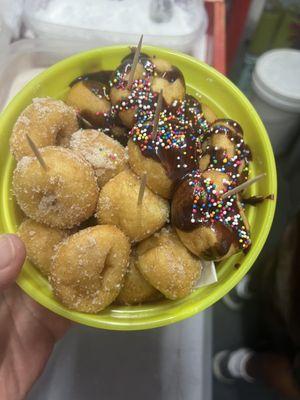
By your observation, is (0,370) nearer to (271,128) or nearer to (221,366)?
(221,366)

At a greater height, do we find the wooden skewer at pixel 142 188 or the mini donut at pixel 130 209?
the wooden skewer at pixel 142 188

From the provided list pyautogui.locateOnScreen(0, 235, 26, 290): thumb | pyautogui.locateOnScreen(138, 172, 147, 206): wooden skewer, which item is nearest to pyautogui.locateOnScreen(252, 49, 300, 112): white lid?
pyautogui.locateOnScreen(138, 172, 147, 206): wooden skewer

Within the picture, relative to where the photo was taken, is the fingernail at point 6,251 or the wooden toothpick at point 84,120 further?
the wooden toothpick at point 84,120

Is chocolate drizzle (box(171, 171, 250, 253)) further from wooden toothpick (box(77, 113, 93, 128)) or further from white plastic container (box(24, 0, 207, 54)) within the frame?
white plastic container (box(24, 0, 207, 54))

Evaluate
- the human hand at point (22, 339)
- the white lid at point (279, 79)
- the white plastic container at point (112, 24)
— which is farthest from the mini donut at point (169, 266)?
the white lid at point (279, 79)

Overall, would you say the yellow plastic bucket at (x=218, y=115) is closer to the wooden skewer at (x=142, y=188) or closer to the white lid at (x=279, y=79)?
the wooden skewer at (x=142, y=188)

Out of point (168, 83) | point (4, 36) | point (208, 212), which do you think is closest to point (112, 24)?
point (4, 36)
